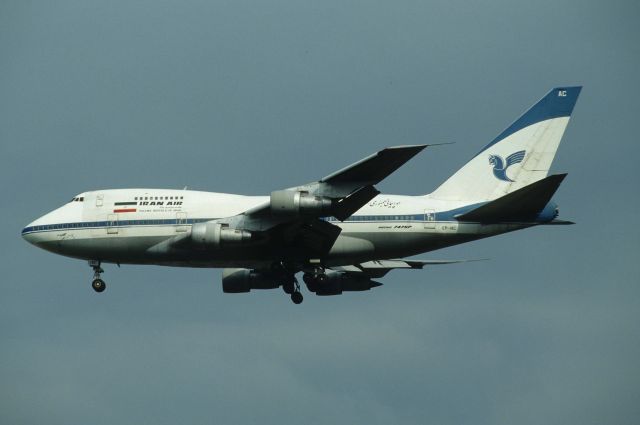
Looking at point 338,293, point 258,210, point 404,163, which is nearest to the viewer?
point 404,163

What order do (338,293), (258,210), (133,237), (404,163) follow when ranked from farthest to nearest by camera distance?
(338,293) < (133,237) < (258,210) < (404,163)

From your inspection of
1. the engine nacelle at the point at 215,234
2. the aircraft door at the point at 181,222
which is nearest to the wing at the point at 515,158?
the engine nacelle at the point at 215,234

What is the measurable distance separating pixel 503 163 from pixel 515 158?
61cm

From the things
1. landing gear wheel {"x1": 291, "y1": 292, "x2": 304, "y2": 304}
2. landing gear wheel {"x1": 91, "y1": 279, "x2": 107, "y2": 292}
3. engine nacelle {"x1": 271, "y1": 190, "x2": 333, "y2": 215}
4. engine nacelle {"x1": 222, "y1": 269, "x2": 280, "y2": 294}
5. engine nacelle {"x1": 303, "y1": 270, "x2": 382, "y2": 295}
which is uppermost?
engine nacelle {"x1": 271, "y1": 190, "x2": 333, "y2": 215}

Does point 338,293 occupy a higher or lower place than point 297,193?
lower

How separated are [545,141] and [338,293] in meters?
12.6

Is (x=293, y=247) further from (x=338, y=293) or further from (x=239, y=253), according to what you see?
(x=338, y=293)

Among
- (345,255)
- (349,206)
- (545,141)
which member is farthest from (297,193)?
(545,141)

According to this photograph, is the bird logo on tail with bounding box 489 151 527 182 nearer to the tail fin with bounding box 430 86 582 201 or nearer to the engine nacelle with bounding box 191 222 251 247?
the tail fin with bounding box 430 86 582 201

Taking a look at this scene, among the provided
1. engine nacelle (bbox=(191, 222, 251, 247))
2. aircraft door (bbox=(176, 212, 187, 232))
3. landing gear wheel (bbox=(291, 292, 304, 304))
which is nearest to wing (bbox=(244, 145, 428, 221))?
engine nacelle (bbox=(191, 222, 251, 247))

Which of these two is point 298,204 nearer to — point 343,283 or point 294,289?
point 294,289

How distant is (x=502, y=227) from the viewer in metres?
46.1

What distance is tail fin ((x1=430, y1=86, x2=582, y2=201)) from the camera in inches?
1940

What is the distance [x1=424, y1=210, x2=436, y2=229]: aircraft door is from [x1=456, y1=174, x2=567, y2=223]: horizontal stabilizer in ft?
3.43
